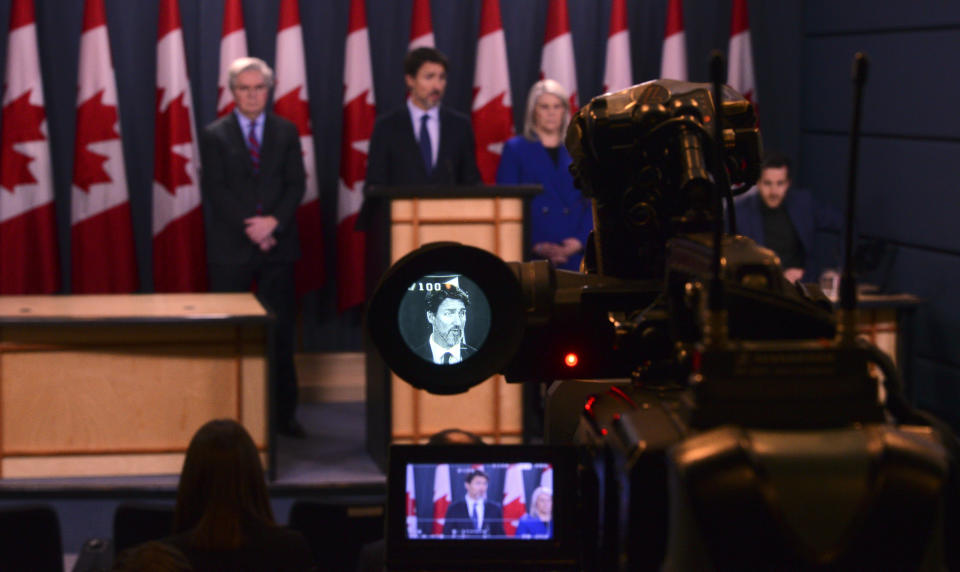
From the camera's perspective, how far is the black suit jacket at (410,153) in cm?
567

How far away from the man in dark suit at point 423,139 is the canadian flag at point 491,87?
0.86 meters

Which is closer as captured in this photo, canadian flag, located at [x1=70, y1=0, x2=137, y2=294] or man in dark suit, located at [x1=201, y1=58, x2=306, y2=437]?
man in dark suit, located at [x1=201, y1=58, x2=306, y2=437]

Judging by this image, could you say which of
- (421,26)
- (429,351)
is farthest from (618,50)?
(429,351)

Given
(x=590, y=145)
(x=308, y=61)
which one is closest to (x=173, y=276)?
(x=308, y=61)

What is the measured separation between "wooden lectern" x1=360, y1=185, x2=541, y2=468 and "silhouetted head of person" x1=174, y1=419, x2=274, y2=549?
1945 millimetres

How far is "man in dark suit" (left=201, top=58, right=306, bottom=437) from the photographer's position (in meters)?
5.66

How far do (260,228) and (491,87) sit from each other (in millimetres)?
1566

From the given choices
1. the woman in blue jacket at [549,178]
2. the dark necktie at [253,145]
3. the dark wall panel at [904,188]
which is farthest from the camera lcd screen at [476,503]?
the dark wall panel at [904,188]

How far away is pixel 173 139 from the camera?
249 inches

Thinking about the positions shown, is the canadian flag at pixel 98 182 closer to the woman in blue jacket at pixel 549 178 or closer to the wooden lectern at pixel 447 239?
the wooden lectern at pixel 447 239

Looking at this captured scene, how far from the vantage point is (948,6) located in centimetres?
593

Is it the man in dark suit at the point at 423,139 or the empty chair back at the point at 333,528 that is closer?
the empty chair back at the point at 333,528

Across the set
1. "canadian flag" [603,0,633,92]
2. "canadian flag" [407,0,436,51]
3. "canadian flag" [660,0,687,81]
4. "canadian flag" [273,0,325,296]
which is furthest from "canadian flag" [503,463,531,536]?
"canadian flag" [660,0,687,81]

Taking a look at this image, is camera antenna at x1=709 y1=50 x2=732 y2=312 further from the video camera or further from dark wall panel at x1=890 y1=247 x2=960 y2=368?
dark wall panel at x1=890 y1=247 x2=960 y2=368
